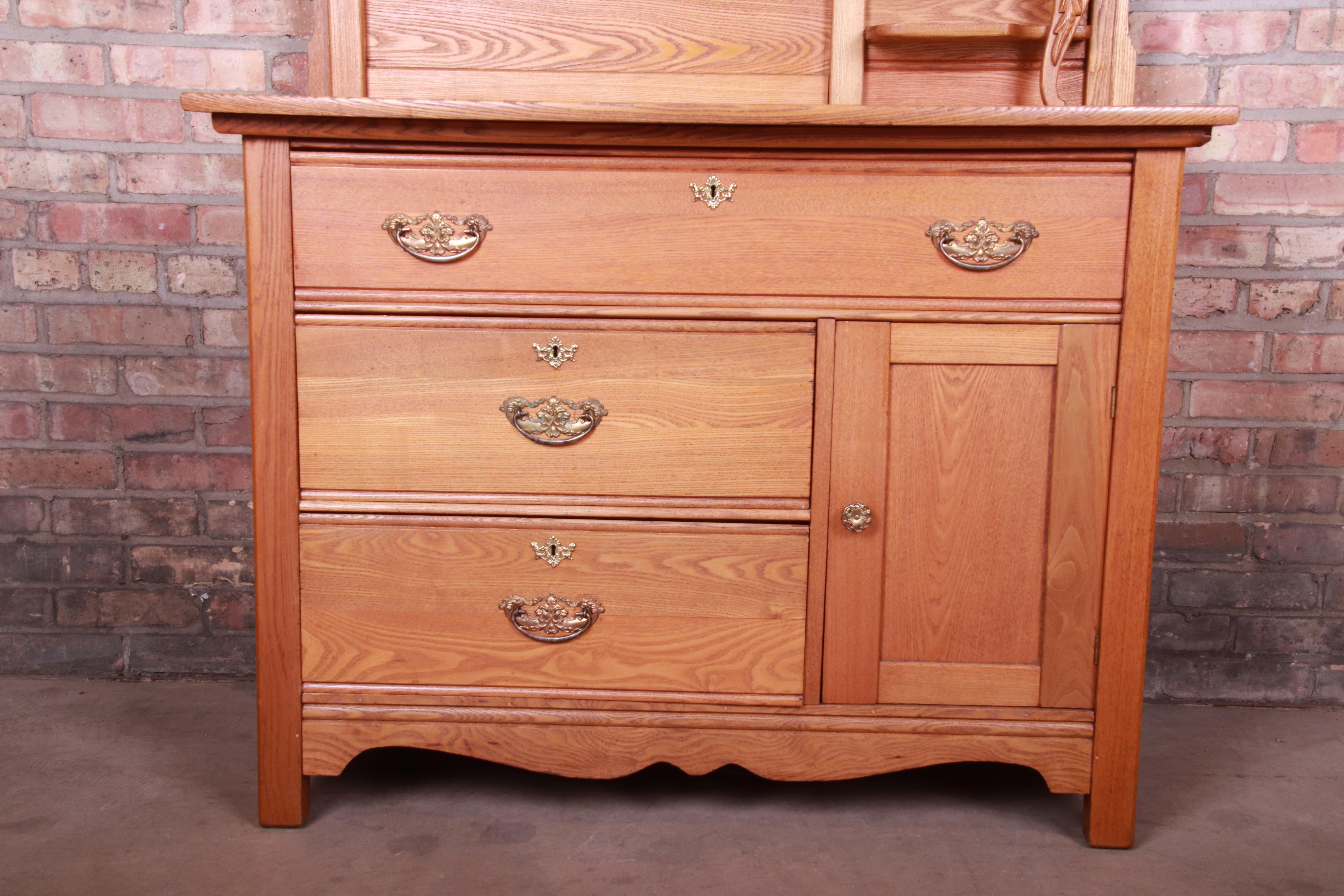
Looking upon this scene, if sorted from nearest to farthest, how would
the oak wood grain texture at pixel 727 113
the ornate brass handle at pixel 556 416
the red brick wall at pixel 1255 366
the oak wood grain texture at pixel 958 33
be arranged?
the oak wood grain texture at pixel 727 113, the ornate brass handle at pixel 556 416, the oak wood grain texture at pixel 958 33, the red brick wall at pixel 1255 366

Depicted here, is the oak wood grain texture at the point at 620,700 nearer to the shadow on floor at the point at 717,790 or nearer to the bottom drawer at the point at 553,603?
the bottom drawer at the point at 553,603

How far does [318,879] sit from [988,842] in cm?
99

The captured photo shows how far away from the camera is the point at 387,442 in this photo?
1405 millimetres

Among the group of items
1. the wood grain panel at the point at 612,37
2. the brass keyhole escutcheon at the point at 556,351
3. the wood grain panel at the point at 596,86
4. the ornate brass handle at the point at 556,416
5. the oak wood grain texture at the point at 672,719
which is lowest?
the oak wood grain texture at the point at 672,719

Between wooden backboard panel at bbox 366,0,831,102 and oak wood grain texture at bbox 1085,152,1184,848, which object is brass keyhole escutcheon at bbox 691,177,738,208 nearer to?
wooden backboard panel at bbox 366,0,831,102

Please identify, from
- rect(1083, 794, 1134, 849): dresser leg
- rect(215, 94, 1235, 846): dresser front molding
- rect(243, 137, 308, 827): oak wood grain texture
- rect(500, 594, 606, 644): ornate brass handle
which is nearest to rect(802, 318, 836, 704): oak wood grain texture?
rect(215, 94, 1235, 846): dresser front molding

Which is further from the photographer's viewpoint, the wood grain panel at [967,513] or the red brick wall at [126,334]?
the red brick wall at [126,334]

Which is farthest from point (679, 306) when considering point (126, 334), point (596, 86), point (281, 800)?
point (126, 334)

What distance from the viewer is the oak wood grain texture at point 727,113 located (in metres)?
1.30

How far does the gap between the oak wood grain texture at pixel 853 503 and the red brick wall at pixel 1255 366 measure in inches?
36.7

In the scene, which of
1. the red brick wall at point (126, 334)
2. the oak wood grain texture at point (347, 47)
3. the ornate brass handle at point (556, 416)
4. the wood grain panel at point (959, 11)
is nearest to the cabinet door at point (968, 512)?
the ornate brass handle at point (556, 416)

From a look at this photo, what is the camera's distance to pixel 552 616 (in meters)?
1.44

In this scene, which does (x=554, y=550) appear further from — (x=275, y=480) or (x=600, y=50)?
(x=600, y=50)

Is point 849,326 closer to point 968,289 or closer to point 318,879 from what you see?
point 968,289
